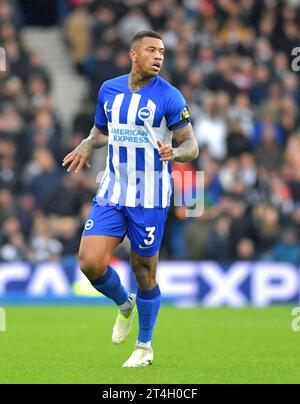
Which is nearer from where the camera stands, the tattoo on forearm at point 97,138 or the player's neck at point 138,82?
the player's neck at point 138,82

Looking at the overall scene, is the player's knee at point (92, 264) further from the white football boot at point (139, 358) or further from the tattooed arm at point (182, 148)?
the tattooed arm at point (182, 148)

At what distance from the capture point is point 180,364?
8.73 m

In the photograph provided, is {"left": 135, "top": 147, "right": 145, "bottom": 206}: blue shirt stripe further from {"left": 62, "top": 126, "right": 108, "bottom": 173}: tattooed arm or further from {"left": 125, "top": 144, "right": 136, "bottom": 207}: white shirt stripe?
{"left": 62, "top": 126, "right": 108, "bottom": 173}: tattooed arm

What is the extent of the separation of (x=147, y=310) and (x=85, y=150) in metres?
1.33

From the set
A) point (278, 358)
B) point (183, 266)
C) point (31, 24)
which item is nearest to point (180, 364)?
point (278, 358)

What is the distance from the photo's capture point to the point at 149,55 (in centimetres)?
859

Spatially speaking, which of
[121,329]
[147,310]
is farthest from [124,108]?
[121,329]

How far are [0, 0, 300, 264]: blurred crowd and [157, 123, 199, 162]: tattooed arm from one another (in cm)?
810

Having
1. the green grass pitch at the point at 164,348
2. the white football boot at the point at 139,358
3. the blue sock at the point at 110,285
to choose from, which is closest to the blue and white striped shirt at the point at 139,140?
the blue sock at the point at 110,285

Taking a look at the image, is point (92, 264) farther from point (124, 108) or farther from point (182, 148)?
point (124, 108)

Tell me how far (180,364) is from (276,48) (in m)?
12.6

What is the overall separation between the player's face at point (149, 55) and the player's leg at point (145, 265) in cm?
106

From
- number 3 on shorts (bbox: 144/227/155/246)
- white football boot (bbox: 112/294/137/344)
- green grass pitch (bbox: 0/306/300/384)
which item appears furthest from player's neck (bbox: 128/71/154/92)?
green grass pitch (bbox: 0/306/300/384)

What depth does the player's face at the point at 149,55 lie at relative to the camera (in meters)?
8.59
